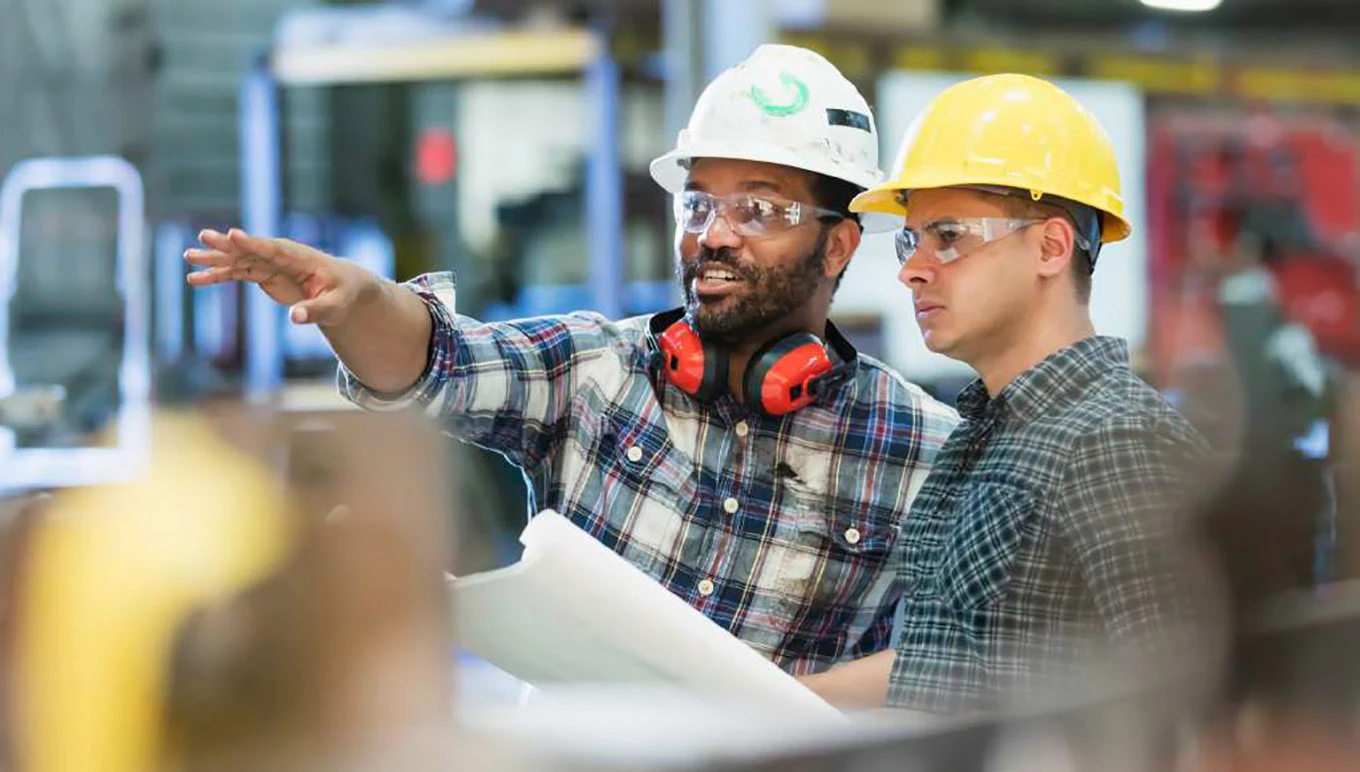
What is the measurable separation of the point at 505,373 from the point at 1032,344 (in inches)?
31.4

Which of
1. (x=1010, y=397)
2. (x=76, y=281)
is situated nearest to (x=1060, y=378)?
(x=1010, y=397)

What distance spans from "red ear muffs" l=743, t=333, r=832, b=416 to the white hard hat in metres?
0.28

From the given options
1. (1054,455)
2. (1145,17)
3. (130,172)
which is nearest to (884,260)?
(1145,17)

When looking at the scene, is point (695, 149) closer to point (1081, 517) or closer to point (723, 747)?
point (1081, 517)

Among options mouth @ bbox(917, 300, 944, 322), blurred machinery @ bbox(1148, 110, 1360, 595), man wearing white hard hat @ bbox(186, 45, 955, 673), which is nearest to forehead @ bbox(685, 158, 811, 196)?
man wearing white hard hat @ bbox(186, 45, 955, 673)

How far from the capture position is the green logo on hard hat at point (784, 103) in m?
2.67

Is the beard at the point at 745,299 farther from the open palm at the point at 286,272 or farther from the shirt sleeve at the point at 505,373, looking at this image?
the open palm at the point at 286,272

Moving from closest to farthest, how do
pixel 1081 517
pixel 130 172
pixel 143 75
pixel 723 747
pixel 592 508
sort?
pixel 723 747 → pixel 1081 517 → pixel 592 508 → pixel 130 172 → pixel 143 75

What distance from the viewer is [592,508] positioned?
2.61 m

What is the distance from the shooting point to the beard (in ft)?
8.55

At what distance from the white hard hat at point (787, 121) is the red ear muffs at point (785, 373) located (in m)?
0.28

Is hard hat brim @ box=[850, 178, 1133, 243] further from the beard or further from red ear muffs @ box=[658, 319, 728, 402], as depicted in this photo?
red ear muffs @ box=[658, 319, 728, 402]

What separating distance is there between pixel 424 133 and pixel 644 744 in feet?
24.0

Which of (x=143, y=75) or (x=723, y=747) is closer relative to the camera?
(x=723, y=747)
